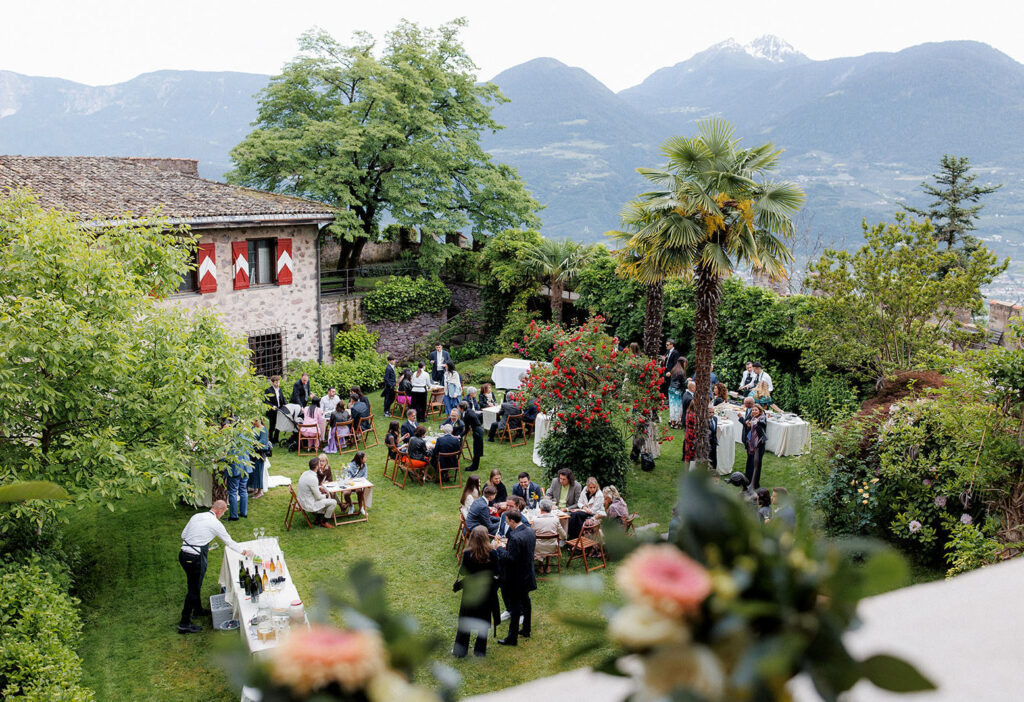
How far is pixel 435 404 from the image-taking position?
17156 mm

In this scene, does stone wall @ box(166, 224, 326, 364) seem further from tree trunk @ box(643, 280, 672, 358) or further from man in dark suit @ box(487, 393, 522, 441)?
tree trunk @ box(643, 280, 672, 358)

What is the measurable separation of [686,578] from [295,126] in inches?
1046

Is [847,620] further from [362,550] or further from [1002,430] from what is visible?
[362,550]

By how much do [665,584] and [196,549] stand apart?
9.31m

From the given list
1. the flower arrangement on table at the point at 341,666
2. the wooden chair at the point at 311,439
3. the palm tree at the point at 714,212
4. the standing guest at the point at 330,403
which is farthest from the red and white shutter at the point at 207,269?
the flower arrangement on table at the point at 341,666

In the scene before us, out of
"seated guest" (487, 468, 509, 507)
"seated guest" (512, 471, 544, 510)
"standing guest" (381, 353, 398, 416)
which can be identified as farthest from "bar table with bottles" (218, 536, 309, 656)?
"standing guest" (381, 353, 398, 416)

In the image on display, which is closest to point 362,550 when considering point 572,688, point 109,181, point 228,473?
point 228,473

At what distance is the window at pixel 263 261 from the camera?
2003 cm

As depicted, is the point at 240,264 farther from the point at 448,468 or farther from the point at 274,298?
the point at 448,468

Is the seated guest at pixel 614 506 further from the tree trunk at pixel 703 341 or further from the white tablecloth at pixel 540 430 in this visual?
the white tablecloth at pixel 540 430

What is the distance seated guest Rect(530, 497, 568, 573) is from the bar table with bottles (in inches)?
123

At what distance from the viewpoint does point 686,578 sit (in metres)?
0.78

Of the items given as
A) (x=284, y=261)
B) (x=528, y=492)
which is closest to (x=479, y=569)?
(x=528, y=492)

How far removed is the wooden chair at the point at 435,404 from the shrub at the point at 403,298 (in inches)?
262
